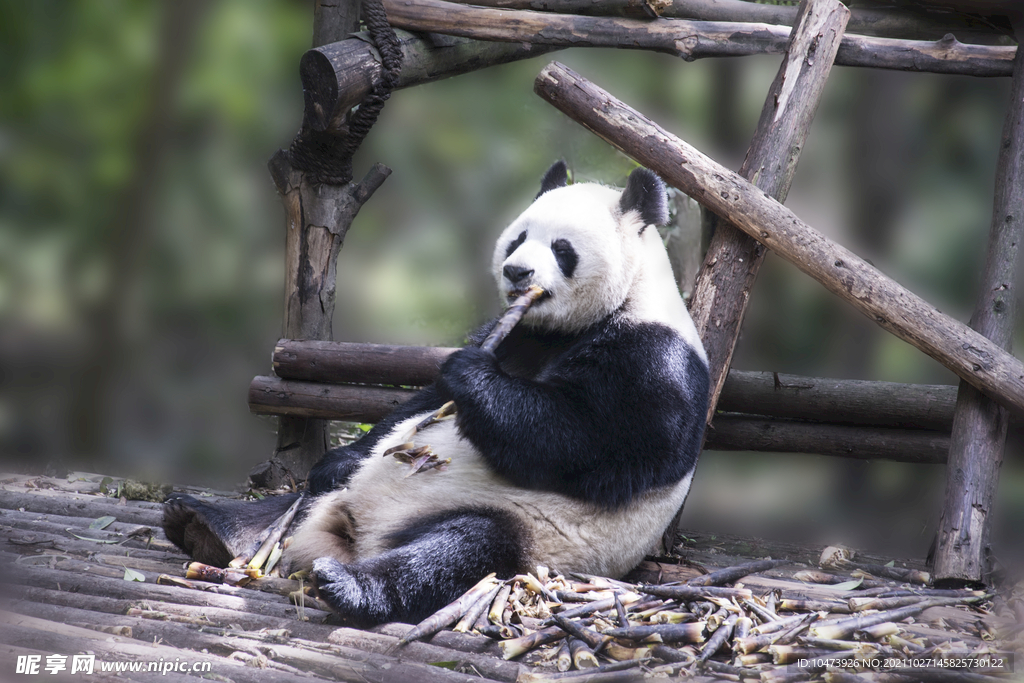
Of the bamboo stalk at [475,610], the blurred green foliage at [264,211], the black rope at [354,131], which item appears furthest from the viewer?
the blurred green foliage at [264,211]

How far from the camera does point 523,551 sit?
2859 millimetres

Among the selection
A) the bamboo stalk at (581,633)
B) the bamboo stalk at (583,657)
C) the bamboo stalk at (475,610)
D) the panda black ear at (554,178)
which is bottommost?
the bamboo stalk at (475,610)

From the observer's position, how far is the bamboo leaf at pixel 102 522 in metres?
3.50

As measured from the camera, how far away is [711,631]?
248cm

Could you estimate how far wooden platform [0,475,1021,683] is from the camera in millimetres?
2018

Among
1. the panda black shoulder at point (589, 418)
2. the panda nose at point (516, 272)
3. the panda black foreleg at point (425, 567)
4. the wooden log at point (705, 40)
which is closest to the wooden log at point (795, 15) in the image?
the wooden log at point (705, 40)

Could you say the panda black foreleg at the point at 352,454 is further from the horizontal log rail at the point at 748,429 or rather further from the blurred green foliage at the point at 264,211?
the blurred green foliage at the point at 264,211

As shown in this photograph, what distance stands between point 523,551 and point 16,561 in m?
2.04

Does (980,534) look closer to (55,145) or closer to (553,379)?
(553,379)

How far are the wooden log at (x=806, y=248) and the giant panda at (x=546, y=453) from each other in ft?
1.99

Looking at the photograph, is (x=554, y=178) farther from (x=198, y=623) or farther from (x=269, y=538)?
(x=198, y=623)

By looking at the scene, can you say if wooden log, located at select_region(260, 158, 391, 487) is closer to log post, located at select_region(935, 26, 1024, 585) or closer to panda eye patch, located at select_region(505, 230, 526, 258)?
panda eye patch, located at select_region(505, 230, 526, 258)

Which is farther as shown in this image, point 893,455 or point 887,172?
point 887,172

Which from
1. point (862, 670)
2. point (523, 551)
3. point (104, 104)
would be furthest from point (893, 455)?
point (104, 104)
